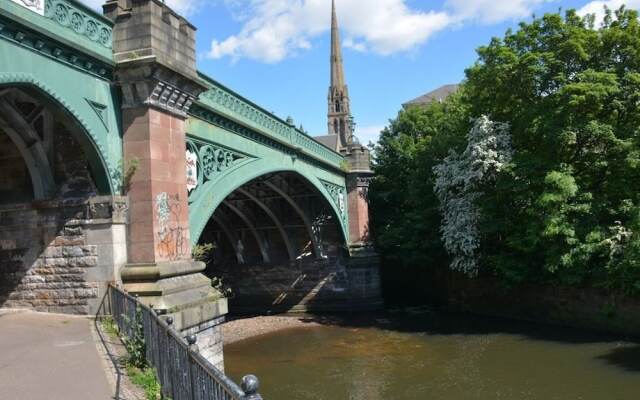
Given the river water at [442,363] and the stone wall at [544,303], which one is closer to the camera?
the river water at [442,363]

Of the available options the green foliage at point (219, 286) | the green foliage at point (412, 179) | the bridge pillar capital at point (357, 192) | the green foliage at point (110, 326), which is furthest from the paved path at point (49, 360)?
the bridge pillar capital at point (357, 192)

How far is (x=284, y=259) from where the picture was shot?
27.5 m

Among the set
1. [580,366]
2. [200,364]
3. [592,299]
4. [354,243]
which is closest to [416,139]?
[354,243]

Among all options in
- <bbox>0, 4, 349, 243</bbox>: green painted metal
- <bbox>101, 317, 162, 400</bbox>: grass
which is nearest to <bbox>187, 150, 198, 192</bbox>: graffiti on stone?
<bbox>0, 4, 349, 243</bbox>: green painted metal

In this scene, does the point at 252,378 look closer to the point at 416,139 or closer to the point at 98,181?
the point at 98,181

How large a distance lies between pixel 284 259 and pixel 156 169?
62.0ft

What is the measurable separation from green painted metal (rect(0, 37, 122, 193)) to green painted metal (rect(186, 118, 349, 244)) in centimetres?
208

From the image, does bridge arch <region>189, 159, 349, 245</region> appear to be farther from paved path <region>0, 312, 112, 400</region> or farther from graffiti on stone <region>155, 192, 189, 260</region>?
paved path <region>0, 312, 112, 400</region>

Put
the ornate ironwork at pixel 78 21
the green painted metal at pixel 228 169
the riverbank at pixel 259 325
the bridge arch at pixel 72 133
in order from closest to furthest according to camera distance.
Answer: the bridge arch at pixel 72 133 → the ornate ironwork at pixel 78 21 → the green painted metal at pixel 228 169 → the riverbank at pixel 259 325

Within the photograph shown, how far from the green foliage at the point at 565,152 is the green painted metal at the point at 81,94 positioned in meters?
12.0

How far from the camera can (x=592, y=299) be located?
1778 centimetres

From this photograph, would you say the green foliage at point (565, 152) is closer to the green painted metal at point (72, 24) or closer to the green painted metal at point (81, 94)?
the green painted metal at point (81, 94)

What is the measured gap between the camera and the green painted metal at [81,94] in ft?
22.7

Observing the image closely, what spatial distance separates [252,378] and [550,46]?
1827cm
